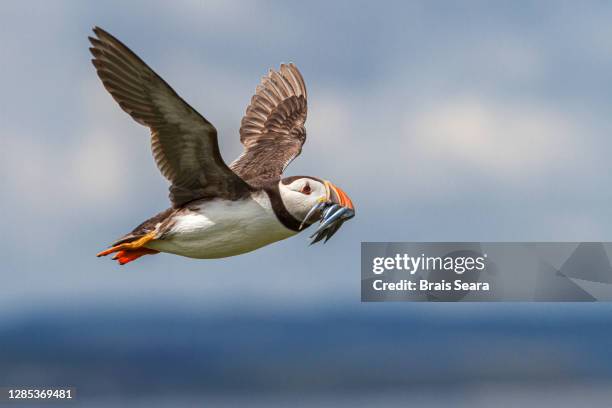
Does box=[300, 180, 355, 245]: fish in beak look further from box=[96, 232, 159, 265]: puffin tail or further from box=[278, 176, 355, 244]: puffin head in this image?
box=[96, 232, 159, 265]: puffin tail

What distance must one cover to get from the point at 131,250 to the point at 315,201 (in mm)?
2183

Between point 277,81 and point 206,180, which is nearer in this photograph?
point 206,180

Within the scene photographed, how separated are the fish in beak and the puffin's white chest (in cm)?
39

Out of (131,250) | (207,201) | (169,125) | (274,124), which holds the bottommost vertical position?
(131,250)

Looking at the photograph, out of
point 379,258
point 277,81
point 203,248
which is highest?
point 277,81

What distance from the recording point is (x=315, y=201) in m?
11.4

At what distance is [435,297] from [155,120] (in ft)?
27.8

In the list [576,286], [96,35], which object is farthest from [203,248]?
[576,286]

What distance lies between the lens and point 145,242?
1155cm

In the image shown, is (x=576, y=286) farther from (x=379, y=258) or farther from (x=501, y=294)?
(x=379, y=258)

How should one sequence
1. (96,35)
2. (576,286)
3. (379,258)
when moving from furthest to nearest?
(576,286) < (379,258) < (96,35)

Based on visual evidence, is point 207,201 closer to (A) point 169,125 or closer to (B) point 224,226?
(B) point 224,226

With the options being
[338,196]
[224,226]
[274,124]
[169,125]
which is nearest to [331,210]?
[338,196]

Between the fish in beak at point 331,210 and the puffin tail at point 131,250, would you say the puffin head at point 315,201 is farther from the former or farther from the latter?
the puffin tail at point 131,250
